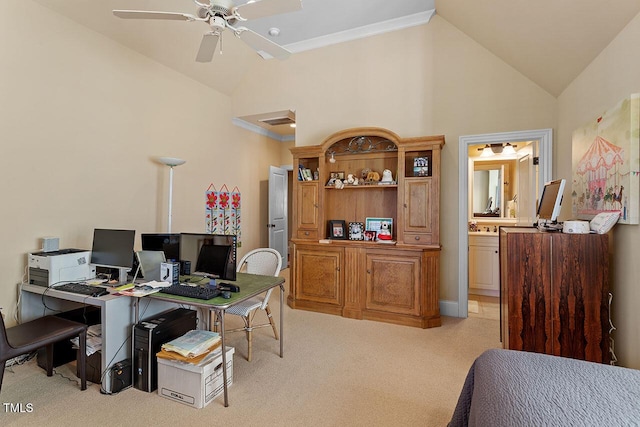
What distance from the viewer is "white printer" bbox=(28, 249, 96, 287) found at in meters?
2.56

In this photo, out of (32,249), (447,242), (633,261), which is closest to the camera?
(633,261)

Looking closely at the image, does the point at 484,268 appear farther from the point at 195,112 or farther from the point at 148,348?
the point at 195,112

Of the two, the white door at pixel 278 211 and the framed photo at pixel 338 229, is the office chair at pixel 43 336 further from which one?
the white door at pixel 278 211

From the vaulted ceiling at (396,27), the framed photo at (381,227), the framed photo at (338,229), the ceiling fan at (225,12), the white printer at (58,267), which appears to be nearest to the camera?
the ceiling fan at (225,12)

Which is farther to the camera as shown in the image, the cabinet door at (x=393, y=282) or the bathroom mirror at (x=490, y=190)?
the bathroom mirror at (x=490, y=190)

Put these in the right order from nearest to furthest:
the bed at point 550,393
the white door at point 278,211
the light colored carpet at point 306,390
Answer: the bed at point 550,393, the light colored carpet at point 306,390, the white door at point 278,211

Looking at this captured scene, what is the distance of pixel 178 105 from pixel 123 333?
3.08m

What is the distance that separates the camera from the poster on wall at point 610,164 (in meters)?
1.85

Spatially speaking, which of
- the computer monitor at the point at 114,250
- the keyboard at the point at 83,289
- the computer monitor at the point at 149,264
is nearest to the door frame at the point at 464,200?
the computer monitor at the point at 149,264

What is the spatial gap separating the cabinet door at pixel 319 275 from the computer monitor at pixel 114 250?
6.32 feet

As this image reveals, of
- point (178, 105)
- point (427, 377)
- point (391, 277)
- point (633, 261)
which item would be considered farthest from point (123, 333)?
point (633, 261)

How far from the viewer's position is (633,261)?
1.92 m

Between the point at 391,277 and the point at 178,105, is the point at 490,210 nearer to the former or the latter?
the point at 391,277

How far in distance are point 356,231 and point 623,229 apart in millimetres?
2483
